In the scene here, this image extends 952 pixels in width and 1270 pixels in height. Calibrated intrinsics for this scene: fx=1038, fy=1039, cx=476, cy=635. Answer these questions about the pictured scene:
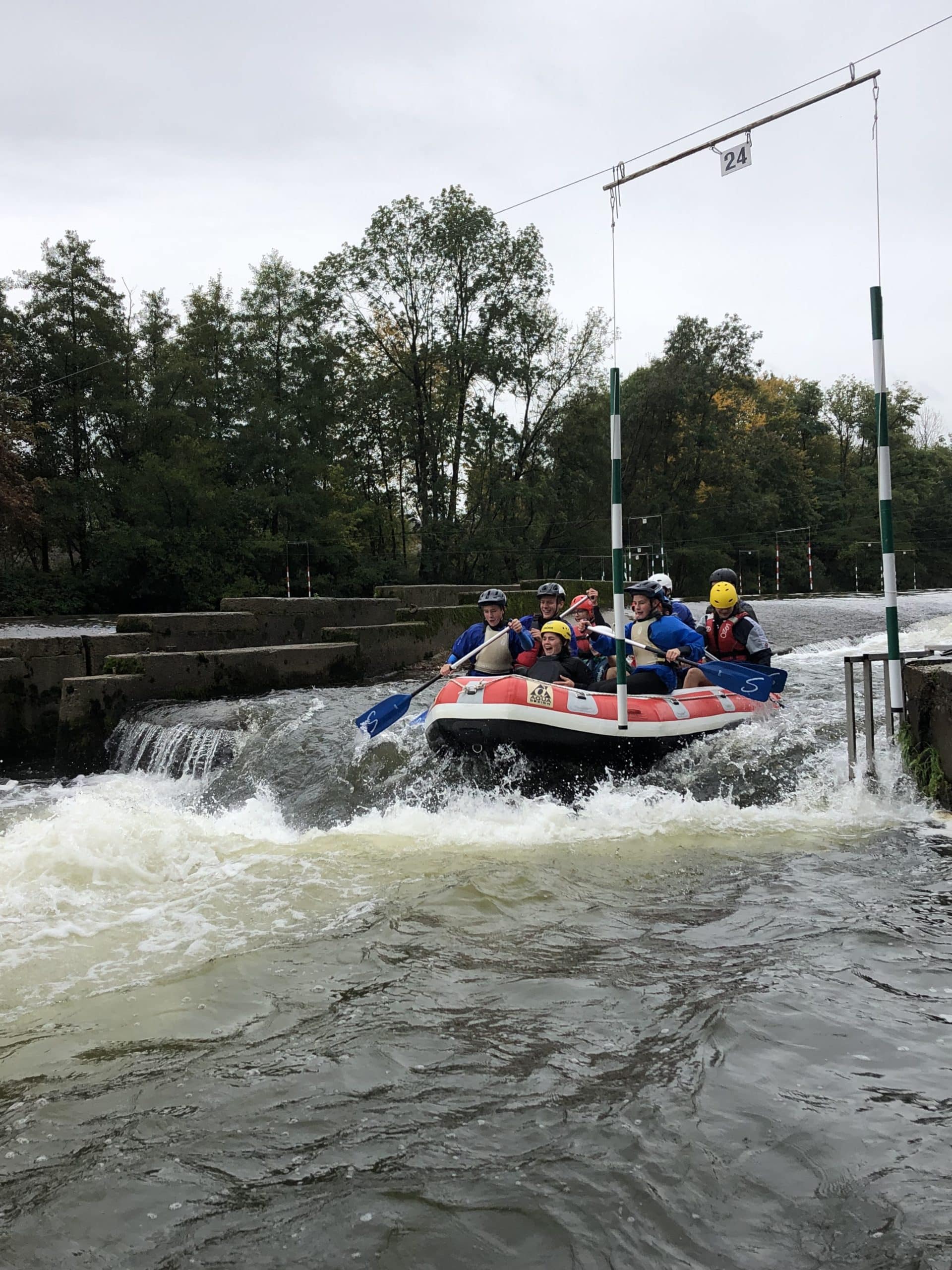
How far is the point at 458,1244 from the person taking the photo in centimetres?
245

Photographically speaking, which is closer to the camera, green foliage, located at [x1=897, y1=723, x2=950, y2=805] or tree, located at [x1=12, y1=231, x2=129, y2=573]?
green foliage, located at [x1=897, y1=723, x2=950, y2=805]

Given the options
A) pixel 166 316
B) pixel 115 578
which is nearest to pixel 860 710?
pixel 115 578

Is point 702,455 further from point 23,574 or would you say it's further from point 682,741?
point 682,741

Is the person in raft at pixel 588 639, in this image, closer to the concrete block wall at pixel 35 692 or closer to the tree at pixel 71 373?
the concrete block wall at pixel 35 692

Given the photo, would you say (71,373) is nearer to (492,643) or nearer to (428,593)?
(428,593)

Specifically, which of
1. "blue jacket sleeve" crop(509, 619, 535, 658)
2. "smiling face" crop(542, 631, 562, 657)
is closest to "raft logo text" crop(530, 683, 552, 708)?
"smiling face" crop(542, 631, 562, 657)

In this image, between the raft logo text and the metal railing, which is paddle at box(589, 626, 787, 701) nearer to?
the raft logo text

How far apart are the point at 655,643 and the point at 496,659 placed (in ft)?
4.56

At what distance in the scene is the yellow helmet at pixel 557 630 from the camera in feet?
28.6

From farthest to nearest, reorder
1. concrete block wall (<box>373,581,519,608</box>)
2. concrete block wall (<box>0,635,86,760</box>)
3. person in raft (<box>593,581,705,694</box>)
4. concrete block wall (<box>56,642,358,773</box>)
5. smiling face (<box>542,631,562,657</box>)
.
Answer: concrete block wall (<box>373,581,519,608</box>) → concrete block wall (<box>0,635,86,760</box>) → concrete block wall (<box>56,642,358,773</box>) → person in raft (<box>593,581,705,694</box>) → smiling face (<box>542,631,562,657</box>)

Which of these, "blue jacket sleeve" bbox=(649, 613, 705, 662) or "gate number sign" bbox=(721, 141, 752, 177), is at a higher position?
"gate number sign" bbox=(721, 141, 752, 177)

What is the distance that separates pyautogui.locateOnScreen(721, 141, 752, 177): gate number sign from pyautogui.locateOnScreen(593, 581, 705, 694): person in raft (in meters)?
3.52

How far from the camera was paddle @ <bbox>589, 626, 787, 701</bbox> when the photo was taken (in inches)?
352

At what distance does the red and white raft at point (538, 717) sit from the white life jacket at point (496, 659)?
820mm
